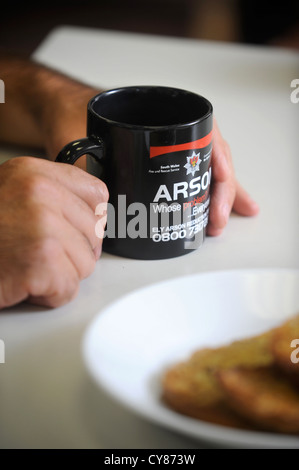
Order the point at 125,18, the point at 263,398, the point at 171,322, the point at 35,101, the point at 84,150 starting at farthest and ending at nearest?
the point at 125,18 → the point at 35,101 → the point at 84,150 → the point at 171,322 → the point at 263,398

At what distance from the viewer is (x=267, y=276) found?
52 centimetres

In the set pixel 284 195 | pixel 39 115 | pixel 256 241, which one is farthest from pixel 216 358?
pixel 39 115

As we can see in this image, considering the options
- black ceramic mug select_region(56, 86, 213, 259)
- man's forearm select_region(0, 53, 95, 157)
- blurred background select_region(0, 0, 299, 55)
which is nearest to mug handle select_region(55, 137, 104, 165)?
black ceramic mug select_region(56, 86, 213, 259)

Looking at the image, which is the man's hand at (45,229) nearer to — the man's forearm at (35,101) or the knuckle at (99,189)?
the knuckle at (99,189)

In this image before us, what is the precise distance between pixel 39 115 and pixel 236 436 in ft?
Answer: 2.11

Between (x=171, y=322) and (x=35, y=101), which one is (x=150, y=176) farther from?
(x=35, y=101)

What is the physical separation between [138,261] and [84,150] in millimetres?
126

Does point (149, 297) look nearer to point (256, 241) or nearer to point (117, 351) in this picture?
point (117, 351)

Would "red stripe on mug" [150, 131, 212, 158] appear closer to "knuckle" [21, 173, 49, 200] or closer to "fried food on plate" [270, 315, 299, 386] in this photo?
"knuckle" [21, 173, 49, 200]

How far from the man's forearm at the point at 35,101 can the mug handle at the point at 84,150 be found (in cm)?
22

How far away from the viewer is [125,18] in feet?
10.4

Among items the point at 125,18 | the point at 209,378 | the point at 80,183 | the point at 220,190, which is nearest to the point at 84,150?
the point at 80,183

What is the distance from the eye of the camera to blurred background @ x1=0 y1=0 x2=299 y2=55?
299cm

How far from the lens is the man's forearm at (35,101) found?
85cm
